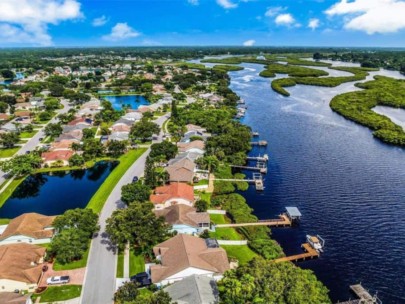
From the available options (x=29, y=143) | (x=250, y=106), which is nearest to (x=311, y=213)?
(x=29, y=143)

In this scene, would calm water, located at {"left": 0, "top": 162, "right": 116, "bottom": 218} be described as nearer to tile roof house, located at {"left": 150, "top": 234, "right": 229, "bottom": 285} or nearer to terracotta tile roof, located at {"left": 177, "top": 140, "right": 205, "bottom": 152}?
terracotta tile roof, located at {"left": 177, "top": 140, "right": 205, "bottom": 152}

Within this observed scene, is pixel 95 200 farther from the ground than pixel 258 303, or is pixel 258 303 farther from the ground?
pixel 258 303

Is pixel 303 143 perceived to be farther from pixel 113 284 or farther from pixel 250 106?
pixel 113 284

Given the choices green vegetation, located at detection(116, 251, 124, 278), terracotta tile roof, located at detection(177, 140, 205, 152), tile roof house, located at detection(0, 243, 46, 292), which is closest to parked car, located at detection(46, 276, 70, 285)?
tile roof house, located at detection(0, 243, 46, 292)

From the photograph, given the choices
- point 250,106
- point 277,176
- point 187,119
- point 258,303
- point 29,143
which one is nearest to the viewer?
point 258,303

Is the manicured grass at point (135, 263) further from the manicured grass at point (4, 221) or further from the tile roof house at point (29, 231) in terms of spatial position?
the manicured grass at point (4, 221)
